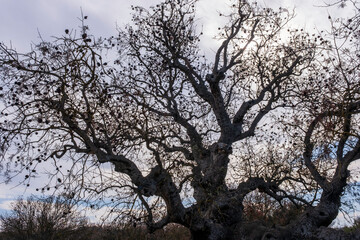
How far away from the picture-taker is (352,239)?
7.75 m

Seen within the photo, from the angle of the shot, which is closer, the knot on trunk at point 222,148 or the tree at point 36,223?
the knot on trunk at point 222,148

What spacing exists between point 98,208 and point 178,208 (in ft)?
7.57

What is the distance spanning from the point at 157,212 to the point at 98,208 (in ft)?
6.60

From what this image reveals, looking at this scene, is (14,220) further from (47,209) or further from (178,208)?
(178,208)

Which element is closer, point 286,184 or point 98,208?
point 98,208

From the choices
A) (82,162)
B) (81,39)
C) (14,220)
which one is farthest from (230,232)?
(14,220)

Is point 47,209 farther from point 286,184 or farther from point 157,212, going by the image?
point 286,184

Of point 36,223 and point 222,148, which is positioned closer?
point 222,148

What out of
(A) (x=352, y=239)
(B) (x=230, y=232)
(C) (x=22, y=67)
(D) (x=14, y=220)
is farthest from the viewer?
(D) (x=14, y=220)

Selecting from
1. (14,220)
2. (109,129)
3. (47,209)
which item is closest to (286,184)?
(109,129)

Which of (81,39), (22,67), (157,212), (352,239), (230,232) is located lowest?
(352,239)

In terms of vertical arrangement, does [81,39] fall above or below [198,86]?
below

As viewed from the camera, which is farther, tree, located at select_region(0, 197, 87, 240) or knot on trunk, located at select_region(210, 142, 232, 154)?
tree, located at select_region(0, 197, 87, 240)

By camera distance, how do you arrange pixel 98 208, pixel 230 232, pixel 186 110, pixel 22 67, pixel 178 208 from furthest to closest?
pixel 186 110 < pixel 230 232 < pixel 178 208 < pixel 98 208 < pixel 22 67
